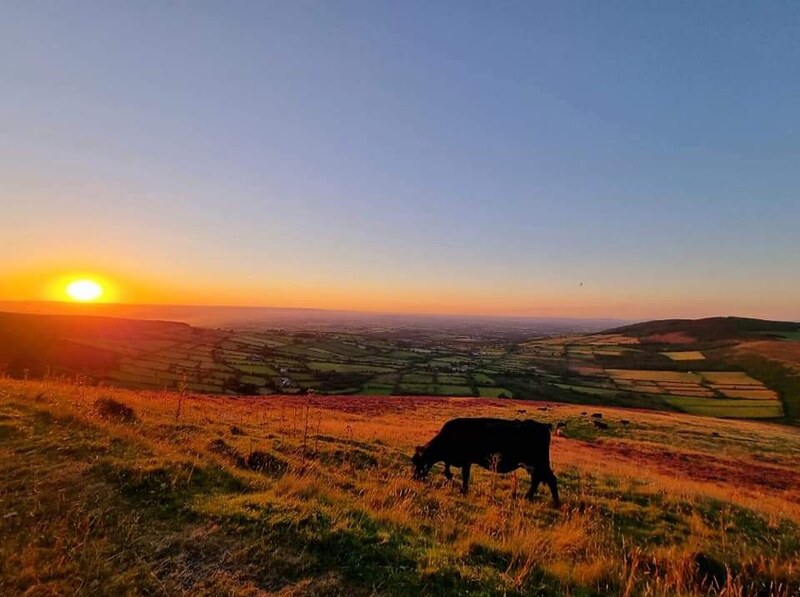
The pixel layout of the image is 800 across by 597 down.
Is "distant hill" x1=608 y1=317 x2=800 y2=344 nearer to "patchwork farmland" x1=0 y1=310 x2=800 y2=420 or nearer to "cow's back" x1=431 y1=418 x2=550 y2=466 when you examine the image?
"patchwork farmland" x1=0 y1=310 x2=800 y2=420

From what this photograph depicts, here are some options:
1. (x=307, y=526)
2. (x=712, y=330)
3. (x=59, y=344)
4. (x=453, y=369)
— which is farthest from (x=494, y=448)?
(x=712, y=330)

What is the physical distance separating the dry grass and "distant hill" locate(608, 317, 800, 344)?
15646 cm

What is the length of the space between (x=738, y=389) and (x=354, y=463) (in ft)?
299

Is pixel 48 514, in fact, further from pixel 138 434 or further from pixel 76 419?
pixel 76 419

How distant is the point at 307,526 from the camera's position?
6523mm

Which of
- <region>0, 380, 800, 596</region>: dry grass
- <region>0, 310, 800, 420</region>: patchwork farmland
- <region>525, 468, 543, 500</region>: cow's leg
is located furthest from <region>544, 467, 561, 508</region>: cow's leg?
<region>0, 310, 800, 420</region>: patchwork farmland

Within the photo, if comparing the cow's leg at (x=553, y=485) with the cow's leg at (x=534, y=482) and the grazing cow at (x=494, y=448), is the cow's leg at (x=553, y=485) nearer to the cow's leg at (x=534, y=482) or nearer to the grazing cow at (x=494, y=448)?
the grazing cow at (x=494, y=448)

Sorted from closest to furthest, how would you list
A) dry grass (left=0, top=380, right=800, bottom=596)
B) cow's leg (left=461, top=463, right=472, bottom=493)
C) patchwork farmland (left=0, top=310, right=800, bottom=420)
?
dry grass (left=0, top=380, right=800, bottom=596), cow's leg (left=461, top=463, right=472, bottom=493), patchwork farmland (left=0, top=310, right=800, bottom=420)

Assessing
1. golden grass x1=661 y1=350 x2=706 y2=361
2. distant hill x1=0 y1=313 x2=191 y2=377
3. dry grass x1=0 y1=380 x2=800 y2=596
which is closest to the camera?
dry grass x1=0 y1=380 x2=800 y2=596

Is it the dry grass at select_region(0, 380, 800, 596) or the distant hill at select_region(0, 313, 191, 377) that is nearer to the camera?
the dry grass at select_region(0, 380, 800, 596)

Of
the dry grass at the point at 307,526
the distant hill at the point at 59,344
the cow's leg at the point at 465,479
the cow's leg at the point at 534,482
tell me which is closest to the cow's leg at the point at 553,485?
the cow's leg at the point at 534,482

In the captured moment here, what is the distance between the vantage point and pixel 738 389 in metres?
77.8

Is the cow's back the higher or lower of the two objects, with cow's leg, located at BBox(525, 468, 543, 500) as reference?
higher

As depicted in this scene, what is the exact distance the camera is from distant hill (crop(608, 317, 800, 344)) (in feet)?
462
